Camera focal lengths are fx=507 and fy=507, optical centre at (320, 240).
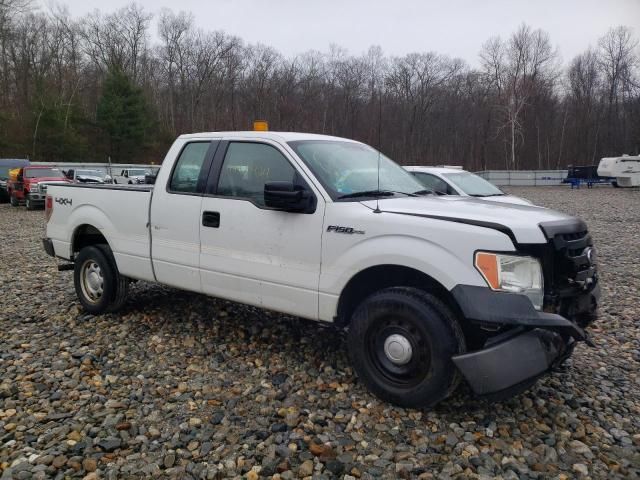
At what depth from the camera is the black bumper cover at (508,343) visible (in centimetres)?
306

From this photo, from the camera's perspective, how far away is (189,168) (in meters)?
4.85

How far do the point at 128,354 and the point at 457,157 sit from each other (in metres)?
63.6

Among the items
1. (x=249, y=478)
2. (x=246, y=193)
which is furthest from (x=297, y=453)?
(x=246, y=193)

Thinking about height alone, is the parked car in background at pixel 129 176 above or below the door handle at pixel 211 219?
above

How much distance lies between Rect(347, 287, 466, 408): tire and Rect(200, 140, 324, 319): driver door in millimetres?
492

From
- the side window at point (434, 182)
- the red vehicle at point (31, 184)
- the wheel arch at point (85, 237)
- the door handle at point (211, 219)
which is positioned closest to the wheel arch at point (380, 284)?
the door handle at point (211, 219)

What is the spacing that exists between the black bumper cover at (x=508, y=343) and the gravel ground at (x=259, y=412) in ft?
1.46

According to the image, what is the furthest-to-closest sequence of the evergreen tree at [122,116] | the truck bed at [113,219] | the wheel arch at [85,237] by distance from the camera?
the evergreen tree at [122,116] < the wheel arch at [85,237] < the truck bed at [113,219]

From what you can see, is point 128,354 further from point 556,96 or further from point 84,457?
point 556,96

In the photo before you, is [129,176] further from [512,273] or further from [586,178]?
[586,178]

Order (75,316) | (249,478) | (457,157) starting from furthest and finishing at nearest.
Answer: (457,157) → (75,316) → (249,478)

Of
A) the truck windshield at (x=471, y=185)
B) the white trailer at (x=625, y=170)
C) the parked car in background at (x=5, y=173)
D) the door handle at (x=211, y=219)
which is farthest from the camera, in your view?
the white trailer at (x=625, y=170)

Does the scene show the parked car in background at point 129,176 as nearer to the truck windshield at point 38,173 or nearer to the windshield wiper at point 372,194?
the truck windshield at point 38,173

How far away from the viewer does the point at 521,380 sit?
309 centimetres
